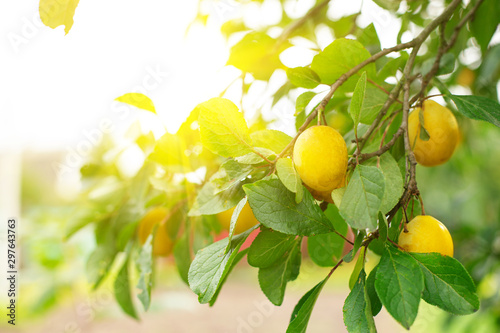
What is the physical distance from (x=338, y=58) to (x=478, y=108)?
0.47 ft

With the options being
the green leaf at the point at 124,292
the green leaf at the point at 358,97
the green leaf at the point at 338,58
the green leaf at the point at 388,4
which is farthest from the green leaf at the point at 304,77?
the green leaf at the point at 124,292

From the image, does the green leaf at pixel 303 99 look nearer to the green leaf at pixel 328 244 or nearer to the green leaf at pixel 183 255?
the green leaf at pixel 328 244

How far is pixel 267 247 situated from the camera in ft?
1.21

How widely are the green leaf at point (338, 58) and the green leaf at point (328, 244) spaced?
0.15 meters

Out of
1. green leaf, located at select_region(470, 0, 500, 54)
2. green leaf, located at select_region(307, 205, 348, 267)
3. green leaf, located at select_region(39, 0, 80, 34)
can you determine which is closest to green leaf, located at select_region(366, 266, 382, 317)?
green leaf, located at select_region(307, 205, 348, 267)

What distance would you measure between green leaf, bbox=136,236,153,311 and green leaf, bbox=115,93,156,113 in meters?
0.18

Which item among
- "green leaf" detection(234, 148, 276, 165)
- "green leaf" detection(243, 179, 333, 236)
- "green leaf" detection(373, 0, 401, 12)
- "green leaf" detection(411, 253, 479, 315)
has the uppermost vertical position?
"green leaf" detection(373, 0, 401, 12)

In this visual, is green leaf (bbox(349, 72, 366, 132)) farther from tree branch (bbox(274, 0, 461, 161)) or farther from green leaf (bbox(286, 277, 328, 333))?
green leaf (bbox(286, 277, 328, 333))

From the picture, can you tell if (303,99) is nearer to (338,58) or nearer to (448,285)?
(338,58)

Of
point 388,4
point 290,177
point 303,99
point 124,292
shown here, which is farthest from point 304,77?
point 124,292

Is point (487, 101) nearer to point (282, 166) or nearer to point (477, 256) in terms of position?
point (282, 166)

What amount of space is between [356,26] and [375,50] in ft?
0.65

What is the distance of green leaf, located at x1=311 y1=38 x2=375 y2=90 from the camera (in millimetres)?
408

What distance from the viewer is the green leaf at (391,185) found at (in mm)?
321
